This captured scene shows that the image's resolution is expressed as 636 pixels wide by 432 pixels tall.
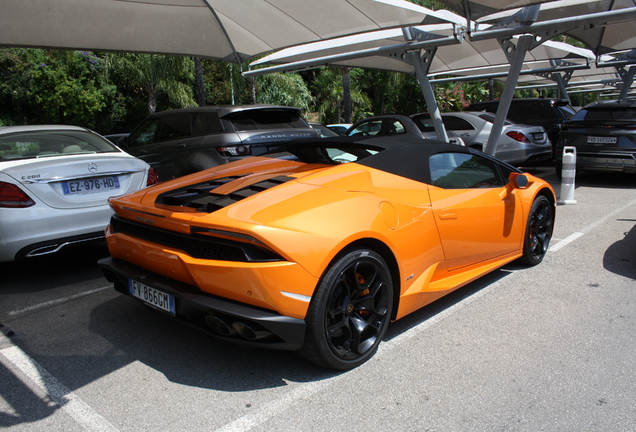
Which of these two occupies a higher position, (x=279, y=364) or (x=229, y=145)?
(x=229, y=145)

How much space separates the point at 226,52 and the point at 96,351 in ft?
28.5

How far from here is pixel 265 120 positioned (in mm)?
6957

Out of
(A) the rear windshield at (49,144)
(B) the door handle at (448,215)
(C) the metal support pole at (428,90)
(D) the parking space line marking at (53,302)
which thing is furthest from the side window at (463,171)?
(C) the metal support pole at (428,90)

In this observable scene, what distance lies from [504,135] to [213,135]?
682cm

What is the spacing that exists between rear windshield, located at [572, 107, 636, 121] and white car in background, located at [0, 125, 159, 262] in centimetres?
850

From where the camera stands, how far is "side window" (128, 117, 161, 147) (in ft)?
25.1

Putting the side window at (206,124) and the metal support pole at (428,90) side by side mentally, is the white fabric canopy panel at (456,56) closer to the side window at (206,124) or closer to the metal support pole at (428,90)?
the metal support pole at (428,90)

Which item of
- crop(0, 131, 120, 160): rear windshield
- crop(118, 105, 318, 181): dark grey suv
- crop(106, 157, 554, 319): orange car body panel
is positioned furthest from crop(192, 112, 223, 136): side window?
crop(106, 157, 554, 319): orange car body panel

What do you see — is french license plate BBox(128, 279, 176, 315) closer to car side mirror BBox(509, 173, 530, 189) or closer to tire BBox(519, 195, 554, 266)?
car side mirror BBox(509, 173, 530, 189)

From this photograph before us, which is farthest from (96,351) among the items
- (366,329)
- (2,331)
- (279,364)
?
(366,329)

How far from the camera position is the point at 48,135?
523 cm

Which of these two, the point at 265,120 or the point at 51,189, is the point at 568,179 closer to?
the point at 265,120

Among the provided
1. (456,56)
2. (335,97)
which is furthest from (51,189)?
(335,97)

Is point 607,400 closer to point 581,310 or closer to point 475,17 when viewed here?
point 581,310
